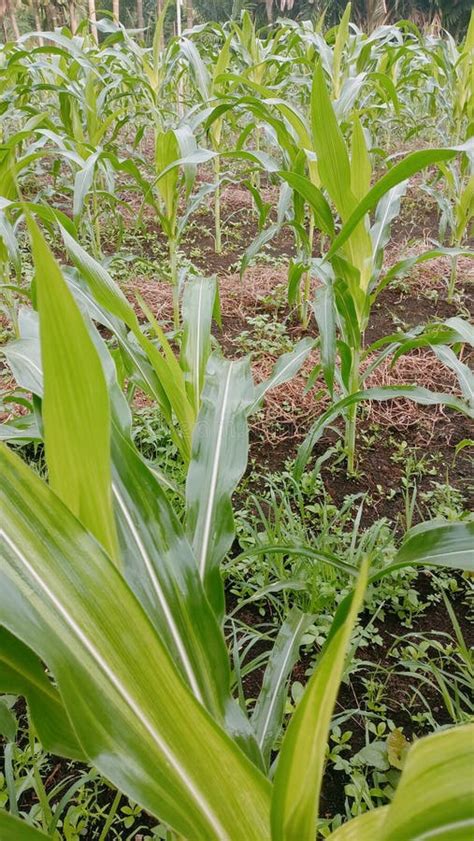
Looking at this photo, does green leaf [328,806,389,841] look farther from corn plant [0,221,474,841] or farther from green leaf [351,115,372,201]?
green leaf [351,115,372,201]

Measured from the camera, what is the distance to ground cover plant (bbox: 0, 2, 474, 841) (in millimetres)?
378

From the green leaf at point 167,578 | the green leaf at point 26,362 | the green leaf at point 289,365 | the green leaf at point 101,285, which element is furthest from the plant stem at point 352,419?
the green leaf at point 167,578

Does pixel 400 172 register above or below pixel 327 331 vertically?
above

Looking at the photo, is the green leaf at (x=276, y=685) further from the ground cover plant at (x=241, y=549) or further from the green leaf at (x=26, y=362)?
the green leaf at (x=26, y=362)

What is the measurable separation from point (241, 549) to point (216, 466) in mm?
490

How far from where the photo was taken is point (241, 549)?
1.21 m

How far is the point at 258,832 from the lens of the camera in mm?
405

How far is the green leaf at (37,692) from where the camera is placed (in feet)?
1.75

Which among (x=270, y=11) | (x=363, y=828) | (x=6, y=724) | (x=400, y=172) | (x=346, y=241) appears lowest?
(x=6, y=724)

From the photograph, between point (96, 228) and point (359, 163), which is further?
point (96, 228)

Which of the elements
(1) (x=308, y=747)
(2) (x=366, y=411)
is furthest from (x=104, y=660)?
(2) (x=366, y=411)

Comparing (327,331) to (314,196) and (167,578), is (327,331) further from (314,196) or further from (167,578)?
(167,578)

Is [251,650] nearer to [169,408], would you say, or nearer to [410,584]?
[410,584]

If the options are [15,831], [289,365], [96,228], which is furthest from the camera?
[96,228]
